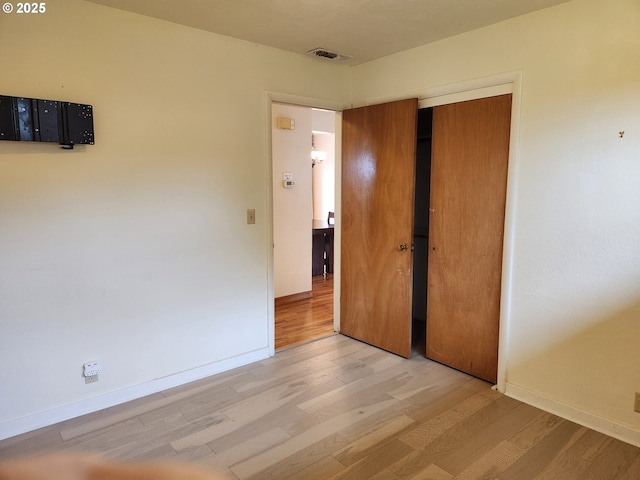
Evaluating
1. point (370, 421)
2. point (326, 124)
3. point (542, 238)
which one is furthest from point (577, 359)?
point (326, 124)

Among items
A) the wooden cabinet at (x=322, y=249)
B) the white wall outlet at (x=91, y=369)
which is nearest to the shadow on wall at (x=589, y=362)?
the white wall outlet at (x=91, y=369)

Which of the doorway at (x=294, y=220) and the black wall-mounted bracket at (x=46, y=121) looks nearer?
the black wall-mounted bracket at (x=46, y=121)

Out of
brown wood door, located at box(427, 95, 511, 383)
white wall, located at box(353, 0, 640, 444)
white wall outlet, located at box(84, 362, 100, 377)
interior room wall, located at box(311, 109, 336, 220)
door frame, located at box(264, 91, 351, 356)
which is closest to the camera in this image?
white wall, located at box(353, 0, 640, 444)

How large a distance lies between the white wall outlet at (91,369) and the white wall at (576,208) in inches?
107

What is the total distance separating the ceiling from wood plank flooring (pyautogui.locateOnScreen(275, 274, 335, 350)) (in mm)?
2560

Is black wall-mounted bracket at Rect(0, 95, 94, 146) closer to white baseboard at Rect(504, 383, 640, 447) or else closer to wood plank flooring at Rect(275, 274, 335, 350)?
wood plank flooring at Rect(275, 274, 335, 350)

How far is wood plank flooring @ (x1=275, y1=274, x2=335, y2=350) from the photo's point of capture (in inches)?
156

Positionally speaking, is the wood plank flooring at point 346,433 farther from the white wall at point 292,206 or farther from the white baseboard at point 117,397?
the white wall at point 292,206

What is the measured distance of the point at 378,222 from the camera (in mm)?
3600

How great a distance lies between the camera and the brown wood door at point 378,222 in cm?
338

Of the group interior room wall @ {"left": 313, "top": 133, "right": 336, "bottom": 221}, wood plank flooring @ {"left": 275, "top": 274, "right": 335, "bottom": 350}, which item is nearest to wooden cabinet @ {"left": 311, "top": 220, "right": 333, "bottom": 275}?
wood plank flooring @ {"left": 275, "top": 274, "right": 335, "bottom": 350}

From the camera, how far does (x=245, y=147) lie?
319 centimetres

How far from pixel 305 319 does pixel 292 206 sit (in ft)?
4.65

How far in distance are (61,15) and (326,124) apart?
438 cm
